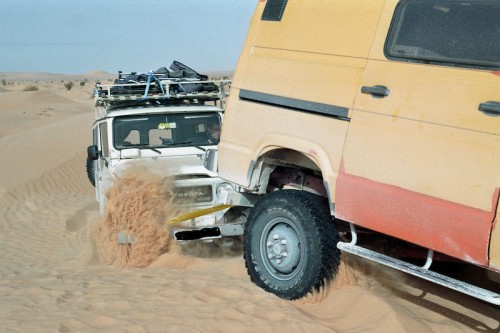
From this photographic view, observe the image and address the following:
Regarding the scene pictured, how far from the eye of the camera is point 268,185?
6.41 meters

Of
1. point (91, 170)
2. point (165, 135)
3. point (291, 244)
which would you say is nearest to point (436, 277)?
point (291, 244)

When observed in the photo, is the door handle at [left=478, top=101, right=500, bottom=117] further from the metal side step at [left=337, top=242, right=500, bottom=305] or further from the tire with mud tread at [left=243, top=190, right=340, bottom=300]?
the tire with mud tread at [left=243, top=190, right=340, bottom=300]

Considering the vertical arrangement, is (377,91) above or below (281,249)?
above

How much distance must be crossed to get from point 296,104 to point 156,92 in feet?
16.6

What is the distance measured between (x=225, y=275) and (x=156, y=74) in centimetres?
490

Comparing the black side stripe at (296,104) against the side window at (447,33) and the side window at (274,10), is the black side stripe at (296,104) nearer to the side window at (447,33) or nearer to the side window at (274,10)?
the side window at (447,33)

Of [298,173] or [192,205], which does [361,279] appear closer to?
[298,173]

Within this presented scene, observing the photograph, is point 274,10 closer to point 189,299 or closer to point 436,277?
point 189,299

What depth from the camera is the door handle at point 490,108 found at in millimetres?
4055

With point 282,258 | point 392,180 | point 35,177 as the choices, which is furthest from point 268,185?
point 35,177

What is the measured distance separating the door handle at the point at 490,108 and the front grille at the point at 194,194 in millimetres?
4616

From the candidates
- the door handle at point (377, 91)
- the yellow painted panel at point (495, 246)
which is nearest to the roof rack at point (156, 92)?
the door handle at point (377, 91)

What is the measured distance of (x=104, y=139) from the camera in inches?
375

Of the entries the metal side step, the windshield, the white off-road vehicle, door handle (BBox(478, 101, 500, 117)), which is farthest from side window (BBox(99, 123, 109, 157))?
door handle (BBox(478, 101, 500, 117))
